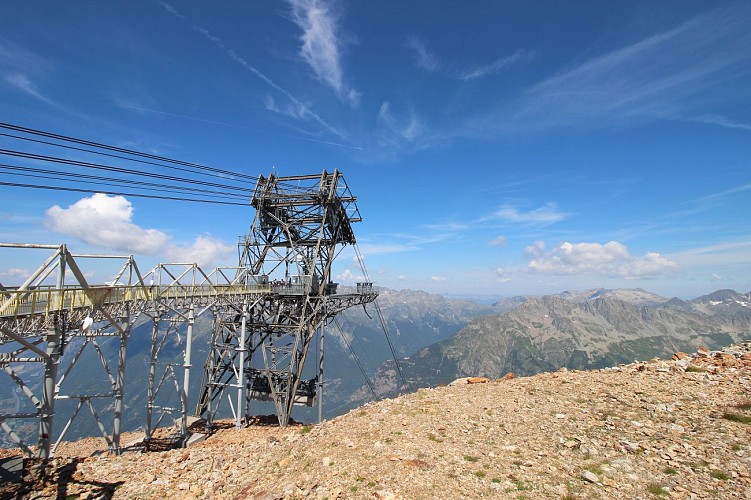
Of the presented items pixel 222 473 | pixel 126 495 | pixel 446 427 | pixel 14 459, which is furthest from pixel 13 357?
pixel 446 427

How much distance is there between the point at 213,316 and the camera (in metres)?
27.3

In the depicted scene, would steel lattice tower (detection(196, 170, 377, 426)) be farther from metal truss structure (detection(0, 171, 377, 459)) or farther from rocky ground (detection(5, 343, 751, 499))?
rocky ground (detection(5, 343, 751, 499))

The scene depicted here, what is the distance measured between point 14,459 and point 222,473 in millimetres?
6802

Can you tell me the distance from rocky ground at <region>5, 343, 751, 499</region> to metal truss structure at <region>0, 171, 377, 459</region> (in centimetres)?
523

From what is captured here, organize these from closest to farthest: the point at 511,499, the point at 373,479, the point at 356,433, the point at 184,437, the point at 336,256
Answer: the point at 511,499 → the point at 373,479 → the point at 356,433 → the point at 184,437 → the point at 336,256

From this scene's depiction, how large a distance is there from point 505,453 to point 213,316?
75.9ft

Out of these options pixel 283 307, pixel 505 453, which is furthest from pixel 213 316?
pixel 505 453

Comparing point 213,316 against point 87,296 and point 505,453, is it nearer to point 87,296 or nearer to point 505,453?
point 87,296

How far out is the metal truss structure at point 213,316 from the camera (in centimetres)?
1402

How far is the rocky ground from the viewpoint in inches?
385

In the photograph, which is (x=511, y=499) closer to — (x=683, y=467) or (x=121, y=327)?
(x=683, y=467)

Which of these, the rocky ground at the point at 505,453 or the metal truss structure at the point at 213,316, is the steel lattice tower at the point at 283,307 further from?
the rocky ground at the point at 505,453

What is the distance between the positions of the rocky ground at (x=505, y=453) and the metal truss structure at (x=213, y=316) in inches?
206

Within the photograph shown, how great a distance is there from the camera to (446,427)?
14359mm
